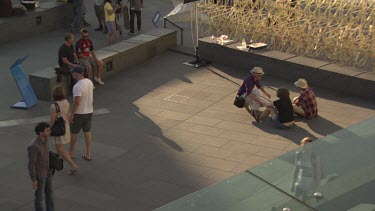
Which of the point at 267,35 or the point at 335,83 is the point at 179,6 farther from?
the point at 335,83

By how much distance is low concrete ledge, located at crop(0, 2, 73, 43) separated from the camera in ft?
68.2

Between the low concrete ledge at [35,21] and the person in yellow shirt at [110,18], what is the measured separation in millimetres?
2782

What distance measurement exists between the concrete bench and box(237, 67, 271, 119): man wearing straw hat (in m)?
4.06

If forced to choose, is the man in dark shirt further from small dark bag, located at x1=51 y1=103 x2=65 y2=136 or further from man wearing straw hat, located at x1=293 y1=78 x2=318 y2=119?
man wearing straw hat, located at x1=293 y1=78 x2=318 y2=119

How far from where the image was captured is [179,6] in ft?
67.5

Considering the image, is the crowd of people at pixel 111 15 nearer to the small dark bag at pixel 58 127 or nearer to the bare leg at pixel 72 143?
the bare leg at pixel 72 143

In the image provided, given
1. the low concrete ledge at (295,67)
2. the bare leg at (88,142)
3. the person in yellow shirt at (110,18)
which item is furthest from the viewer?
the person in yellow shirt at (110,18)

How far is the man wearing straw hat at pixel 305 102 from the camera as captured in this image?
14062 mm

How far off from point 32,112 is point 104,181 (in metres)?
3.82

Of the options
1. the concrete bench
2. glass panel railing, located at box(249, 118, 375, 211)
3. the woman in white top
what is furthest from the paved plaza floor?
glass panel railing, located at box(249, 118, 375, 211)

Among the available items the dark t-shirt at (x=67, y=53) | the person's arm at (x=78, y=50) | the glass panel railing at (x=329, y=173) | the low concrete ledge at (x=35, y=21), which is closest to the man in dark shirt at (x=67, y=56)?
the dark t-shirt at (x=67, y=53)

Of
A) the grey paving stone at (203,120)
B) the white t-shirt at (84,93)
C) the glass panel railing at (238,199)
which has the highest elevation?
the glass panel railing at (238,199)

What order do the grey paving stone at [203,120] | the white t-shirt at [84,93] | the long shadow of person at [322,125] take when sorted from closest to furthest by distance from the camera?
the white t-shirt at [84,93]
the long shadow of person at [322,125]
the grey paving stone at [203,120]

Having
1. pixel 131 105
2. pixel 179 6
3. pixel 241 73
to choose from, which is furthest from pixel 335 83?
pixel 179 6
